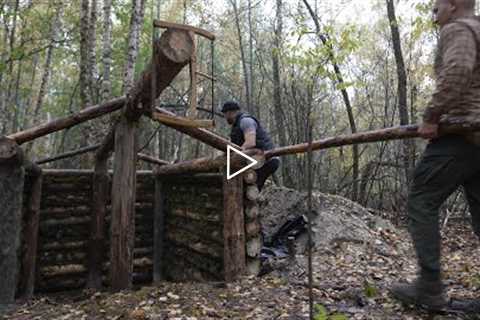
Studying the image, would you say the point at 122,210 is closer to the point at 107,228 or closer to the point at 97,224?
the point at 97,224

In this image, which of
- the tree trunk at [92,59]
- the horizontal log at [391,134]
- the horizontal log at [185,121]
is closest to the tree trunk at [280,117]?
the tree trunk at [92,59]

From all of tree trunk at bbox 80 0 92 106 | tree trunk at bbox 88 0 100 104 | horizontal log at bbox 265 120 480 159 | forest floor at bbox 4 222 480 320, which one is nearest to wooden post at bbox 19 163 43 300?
forest floor at bbox 4 222 480 320

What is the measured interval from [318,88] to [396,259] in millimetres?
7251

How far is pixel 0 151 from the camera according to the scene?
3996 mm

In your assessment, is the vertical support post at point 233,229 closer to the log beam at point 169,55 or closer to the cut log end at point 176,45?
the log beam at point 169,55

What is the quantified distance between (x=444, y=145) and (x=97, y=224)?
4.77 metres

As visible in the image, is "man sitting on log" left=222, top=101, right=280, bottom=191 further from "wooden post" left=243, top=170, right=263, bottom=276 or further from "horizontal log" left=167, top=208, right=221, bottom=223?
"horizontal log" left=167, top=208, right=221, bottom=223

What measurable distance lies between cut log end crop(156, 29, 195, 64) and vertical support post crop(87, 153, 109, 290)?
3.07m

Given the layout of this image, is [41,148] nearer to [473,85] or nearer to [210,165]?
[210,165]

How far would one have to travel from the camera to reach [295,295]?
368cm

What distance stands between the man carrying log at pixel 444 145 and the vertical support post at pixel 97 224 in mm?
4247

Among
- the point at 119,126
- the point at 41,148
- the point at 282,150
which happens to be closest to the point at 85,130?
the point at 119,126

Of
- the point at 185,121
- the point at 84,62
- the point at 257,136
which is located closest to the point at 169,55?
the point at 185,121

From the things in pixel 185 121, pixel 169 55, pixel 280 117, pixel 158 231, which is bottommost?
pixel 158 231
